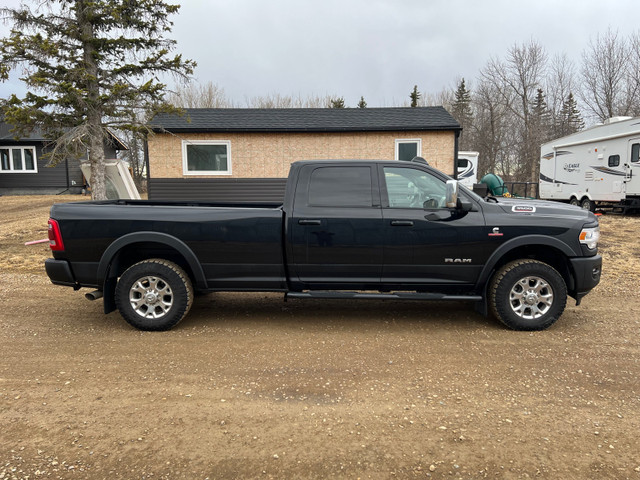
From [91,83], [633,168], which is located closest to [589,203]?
[633,168]

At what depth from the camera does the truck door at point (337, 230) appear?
15.7 ft

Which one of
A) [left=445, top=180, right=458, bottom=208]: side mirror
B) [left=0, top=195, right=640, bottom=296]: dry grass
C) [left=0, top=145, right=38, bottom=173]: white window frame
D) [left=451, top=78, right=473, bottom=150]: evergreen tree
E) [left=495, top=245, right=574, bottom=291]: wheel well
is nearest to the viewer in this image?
[left=445, top=180, right=458, bottom=208]: side mirror

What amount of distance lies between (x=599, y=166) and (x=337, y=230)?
15.1 metres

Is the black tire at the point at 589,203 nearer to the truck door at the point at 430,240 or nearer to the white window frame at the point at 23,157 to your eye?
the truck door at the point at 430,240

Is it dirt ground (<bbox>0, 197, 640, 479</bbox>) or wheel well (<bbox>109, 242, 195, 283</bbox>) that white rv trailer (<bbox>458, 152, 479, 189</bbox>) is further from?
wheel well (<bbox>109, 242, 195, 283</bbox>)

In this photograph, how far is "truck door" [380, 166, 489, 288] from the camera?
4750 millimetres

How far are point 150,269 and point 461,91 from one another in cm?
4730

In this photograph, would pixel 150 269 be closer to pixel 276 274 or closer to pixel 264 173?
pixel 276 274

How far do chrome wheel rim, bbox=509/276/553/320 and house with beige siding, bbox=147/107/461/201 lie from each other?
10301mm

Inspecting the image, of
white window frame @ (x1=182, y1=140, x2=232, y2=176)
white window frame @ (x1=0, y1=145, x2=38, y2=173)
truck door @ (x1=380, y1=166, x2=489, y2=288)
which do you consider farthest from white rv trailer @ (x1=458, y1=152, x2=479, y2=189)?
white window frame @ (x1=0, y1=145, x2=38, y2=173)

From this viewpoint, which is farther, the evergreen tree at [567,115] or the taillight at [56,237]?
the evergreen tree at [567,115]

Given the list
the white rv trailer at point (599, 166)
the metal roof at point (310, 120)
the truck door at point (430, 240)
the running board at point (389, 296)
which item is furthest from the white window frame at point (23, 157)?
the truck door at point (430, 240)

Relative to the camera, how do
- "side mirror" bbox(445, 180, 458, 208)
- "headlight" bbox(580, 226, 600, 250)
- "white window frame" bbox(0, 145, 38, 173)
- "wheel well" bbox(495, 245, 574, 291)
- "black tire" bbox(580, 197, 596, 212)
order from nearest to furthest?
"side mirror" bbox(445, 180, 458, 208) → "headlight" bbox(580, 226, 600, 250) → "wheel well" bbox(495, 245, 574, 291) → "black tire" bbox(580, 197, 596, 212) → "white window frame" bbox(0, 145, 38, 173)

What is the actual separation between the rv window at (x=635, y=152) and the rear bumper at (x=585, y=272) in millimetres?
12295
